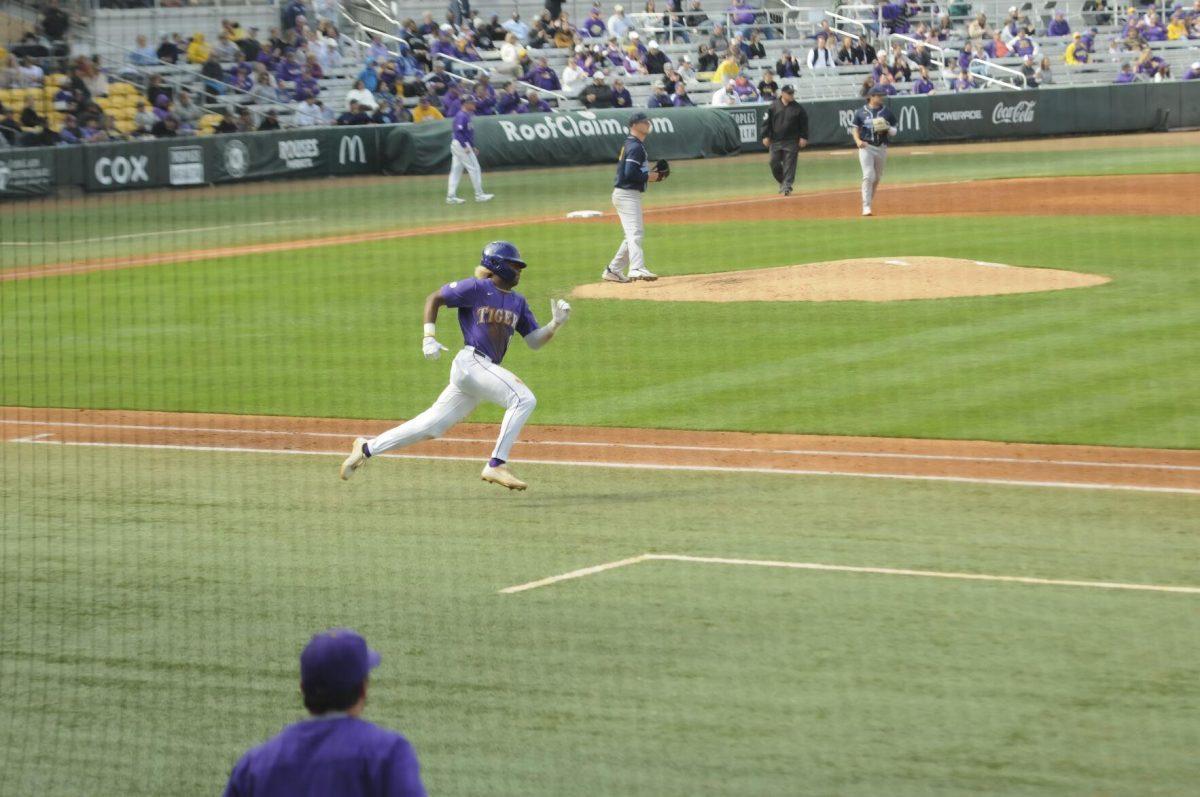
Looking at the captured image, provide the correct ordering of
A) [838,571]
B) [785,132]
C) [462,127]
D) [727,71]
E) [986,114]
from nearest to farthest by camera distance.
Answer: [838,571], [785,132], [462,127], [727,71], [986,114]

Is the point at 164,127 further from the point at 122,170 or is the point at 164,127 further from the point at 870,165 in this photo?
the point at 870,165

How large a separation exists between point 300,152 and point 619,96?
9.44m

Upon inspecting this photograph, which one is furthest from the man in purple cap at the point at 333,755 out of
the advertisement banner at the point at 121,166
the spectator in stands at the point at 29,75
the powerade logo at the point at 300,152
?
the powerade logo at the point at 300,152

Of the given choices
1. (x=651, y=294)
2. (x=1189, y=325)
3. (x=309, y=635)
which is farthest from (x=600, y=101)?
(x=309, y=635)

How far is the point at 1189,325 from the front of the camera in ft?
56.9

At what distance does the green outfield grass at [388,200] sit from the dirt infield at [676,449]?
1277cm

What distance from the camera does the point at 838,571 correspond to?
927 centimetres

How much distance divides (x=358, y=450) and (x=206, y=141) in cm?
2547

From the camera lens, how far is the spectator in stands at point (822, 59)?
4753 cm

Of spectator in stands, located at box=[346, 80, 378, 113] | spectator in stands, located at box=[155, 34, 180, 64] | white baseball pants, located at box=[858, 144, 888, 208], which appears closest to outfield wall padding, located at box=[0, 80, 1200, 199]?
spectator in stands, located at box=[346, 80, 378, 113]

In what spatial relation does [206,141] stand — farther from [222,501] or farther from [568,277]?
[222,501]

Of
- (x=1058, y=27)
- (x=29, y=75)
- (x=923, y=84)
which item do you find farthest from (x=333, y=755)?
(x=1058, y=27)

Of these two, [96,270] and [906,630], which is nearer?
[906,630]

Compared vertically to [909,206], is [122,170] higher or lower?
higher
